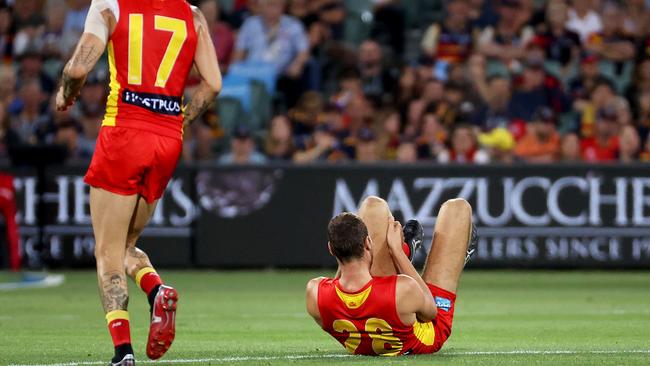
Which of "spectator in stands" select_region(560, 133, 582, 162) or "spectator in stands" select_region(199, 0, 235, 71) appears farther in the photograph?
"spectator in stands" select_region(199, 0, 235, 71)

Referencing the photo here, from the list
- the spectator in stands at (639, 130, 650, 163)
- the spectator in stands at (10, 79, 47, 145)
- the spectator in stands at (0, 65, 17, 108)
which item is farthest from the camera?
the spectator in stands at (0, 65, 17, 108)

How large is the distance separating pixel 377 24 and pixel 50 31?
513 centimetres

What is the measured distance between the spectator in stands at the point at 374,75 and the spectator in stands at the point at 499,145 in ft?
6.91

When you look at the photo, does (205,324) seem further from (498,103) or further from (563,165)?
(498,103)

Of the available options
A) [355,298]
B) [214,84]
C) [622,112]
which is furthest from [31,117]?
→ [355,298]

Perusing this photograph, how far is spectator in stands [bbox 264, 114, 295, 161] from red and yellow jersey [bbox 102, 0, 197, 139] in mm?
11442

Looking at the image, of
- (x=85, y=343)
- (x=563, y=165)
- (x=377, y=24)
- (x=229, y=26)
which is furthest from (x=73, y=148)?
(x=85, y=343)

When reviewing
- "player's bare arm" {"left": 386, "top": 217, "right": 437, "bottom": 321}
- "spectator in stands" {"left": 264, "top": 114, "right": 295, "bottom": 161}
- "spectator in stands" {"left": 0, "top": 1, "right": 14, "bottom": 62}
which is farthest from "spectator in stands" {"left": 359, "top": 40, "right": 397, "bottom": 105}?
"player's bare arm" {"left": 386, "top": 217, "right": 437, "bottom": 321}

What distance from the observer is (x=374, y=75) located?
824 inches

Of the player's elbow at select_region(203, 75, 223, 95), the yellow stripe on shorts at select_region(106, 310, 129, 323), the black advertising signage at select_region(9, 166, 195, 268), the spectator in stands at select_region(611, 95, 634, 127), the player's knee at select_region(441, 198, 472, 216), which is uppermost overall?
the player's elbow at select_region(203, 75, 223, 95)

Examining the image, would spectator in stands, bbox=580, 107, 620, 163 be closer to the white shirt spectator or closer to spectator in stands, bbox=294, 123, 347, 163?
the white shirt spectator

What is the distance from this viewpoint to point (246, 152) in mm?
19281

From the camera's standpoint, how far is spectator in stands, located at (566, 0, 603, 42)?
20922 millimetres

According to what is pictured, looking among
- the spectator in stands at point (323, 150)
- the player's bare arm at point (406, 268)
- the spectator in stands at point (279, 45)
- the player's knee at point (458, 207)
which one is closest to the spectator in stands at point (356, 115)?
the spectator in stands at point (323, 150)
